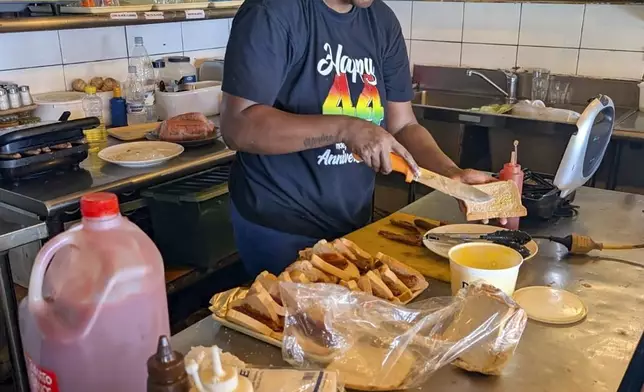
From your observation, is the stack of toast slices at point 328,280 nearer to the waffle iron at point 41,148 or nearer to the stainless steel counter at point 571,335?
the stainless steel counter at point 571,335

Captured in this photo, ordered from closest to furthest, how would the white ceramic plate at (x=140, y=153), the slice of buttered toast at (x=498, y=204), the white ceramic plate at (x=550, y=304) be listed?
the white ceramic plate at (x=550, y=304) < the slice of buttered toast at (x=498, y=204) < the white ceramic plate at (x=140, y=153)

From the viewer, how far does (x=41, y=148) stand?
6.11 ft

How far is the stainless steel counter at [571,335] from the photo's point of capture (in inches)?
34.7

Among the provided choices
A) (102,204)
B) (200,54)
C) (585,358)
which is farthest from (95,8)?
(585,358)

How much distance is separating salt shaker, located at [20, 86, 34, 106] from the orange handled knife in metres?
1.48

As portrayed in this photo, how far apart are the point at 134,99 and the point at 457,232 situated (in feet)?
5.20

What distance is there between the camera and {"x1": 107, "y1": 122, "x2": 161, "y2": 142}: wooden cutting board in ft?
7.55

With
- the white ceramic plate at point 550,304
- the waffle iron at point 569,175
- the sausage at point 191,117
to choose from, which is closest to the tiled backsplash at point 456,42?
the sausage at point 191,117

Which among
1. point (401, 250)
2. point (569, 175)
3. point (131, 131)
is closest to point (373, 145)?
point (401, 250)

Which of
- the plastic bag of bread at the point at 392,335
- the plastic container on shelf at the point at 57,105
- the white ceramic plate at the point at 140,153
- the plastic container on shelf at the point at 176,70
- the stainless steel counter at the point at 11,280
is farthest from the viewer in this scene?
the plastic container on shelf at the point at 176,70

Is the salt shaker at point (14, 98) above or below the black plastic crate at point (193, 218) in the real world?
above

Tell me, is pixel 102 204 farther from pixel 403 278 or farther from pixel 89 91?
pixel 89 91

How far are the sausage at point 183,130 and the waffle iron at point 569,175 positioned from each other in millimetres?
1155

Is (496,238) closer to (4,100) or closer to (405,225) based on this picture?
(405,225)
